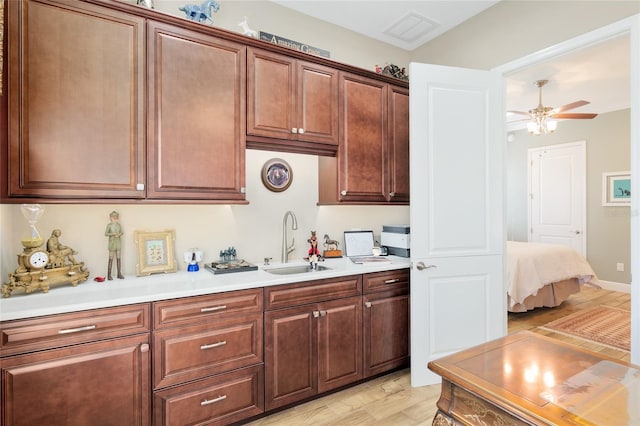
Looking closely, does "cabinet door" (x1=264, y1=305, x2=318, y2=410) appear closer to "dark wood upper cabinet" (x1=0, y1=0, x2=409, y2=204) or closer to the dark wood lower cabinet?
the dark wood lower cabinet

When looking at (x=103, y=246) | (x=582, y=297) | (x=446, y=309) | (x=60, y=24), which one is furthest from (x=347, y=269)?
(x=582, y=297)

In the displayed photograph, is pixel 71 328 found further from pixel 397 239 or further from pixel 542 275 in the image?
pixel 542 275

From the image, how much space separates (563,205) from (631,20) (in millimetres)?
4852

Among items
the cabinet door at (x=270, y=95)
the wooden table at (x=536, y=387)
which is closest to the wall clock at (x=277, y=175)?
the cabinet door at (x=270, y=95)

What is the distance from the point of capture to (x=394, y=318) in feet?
8.59

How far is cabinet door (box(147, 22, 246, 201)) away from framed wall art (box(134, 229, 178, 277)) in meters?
0.38

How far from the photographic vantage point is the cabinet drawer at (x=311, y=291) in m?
2.09

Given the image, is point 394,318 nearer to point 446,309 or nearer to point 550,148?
point 446,309

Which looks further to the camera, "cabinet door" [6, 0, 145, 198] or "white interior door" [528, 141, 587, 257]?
"white interior door" [528, 141, 587, 257]

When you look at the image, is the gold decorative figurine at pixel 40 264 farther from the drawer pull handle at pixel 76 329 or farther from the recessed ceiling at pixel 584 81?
the recessed ceiling at pixel 584 81

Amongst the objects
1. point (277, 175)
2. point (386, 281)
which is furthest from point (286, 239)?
point (386, 281)

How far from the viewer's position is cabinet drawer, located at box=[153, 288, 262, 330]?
177 centimetres

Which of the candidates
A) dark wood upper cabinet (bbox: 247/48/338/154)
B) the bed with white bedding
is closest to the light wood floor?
dark wood upper cabinet (bbox: 247/48/338/154)

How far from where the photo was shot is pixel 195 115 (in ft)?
6.82
